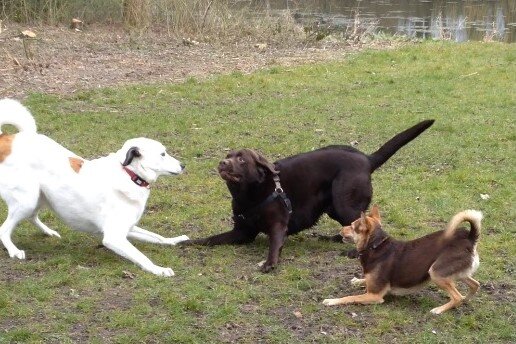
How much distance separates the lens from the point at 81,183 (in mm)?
6258

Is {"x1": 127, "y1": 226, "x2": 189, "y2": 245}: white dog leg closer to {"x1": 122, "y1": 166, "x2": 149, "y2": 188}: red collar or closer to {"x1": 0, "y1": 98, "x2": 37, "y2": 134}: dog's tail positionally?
{"x1": 122, "y1": 166, "x2": 149, "y2": 188}: red collar

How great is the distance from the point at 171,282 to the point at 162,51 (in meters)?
11.3

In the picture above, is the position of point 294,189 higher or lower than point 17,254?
higher

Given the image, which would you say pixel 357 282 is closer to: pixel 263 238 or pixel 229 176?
pixel 229 176

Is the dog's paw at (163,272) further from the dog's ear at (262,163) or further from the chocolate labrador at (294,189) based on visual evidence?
the dog's ear at (262,163)

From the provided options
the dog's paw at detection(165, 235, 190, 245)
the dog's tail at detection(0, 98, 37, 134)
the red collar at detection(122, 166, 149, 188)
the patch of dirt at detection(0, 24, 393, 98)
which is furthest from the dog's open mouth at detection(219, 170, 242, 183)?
the patch of dirt at detection(0, 24, 393, 98)

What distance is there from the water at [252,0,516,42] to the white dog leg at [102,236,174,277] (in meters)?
15.1

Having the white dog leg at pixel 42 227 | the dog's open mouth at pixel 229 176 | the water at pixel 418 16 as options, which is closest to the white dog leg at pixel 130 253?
the dog's open mouth at pixel 229 176

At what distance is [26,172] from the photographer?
20.5 ft

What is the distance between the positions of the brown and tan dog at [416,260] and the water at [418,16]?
15.0 metres

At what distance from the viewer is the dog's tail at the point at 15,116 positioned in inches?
256

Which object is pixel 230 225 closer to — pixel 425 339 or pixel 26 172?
pixel 26 172

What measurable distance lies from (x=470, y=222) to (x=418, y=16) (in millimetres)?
21172

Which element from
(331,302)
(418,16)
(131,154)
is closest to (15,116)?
(131,154)
